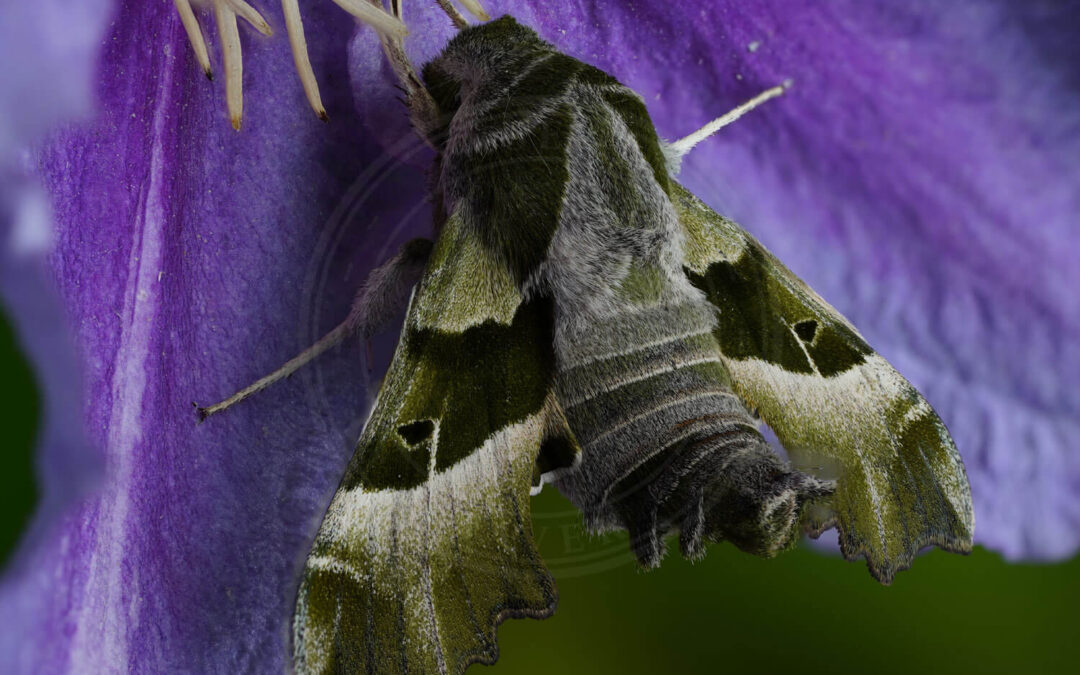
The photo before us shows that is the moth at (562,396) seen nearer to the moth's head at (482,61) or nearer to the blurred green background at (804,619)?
the moth's head at (482,61)

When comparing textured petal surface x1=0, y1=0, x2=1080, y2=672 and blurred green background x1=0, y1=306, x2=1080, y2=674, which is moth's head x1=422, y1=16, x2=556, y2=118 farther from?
blurred green background x1=0, y1=306, x2=1080, y2=674

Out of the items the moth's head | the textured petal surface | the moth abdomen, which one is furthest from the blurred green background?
the moth's head

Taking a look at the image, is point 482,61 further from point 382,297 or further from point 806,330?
point 806,330

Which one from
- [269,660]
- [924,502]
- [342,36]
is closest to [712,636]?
[924,502]

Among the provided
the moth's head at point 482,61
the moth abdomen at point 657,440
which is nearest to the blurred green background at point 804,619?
the moth abdomen at point 657,440

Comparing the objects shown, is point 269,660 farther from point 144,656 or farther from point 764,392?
point 764,392

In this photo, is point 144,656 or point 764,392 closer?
point 144,656
